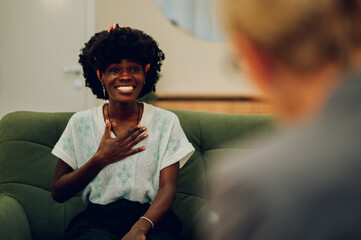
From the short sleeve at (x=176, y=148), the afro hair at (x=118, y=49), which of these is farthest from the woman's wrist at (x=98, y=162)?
the afro hair at (x=118, y=49)

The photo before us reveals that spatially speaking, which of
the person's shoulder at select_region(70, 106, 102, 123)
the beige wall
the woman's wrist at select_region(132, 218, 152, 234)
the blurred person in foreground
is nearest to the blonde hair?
the blurred person in foreground

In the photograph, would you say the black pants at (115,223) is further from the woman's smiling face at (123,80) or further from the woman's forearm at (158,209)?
the woman's smiling face at (123,80)

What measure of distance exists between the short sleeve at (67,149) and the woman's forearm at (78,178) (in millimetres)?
55

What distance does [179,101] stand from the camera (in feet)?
9.59

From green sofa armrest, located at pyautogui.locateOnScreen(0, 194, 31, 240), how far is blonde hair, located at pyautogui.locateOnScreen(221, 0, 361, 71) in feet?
4.55

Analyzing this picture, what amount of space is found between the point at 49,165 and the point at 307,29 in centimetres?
161

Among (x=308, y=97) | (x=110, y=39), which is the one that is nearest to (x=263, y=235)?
(x=308, y=97)

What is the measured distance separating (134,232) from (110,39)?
746 mm

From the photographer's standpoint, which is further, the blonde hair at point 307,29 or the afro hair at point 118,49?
the afro hair at point 118,49

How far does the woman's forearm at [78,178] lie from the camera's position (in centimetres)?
148

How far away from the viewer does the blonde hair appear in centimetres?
40

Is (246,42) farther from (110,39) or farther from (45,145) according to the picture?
(45,145)

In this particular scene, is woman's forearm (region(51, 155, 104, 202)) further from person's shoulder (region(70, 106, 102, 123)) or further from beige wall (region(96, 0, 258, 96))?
beige wall (region(96, 0, 258, 96))

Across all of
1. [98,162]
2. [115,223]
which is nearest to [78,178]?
[98,162]
